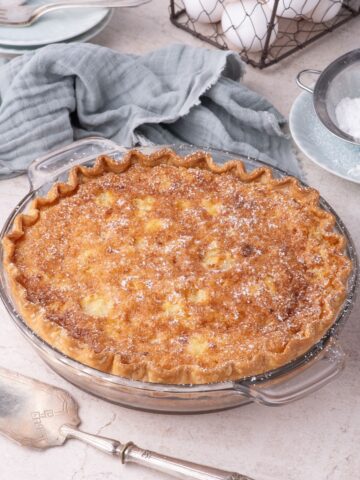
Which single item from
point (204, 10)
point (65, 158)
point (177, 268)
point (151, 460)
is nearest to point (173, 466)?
point (151, 460)

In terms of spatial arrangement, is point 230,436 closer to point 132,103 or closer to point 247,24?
point 132,103

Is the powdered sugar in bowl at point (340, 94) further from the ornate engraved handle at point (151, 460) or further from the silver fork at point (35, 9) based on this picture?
the ornate engraved handle at point (151, 460)

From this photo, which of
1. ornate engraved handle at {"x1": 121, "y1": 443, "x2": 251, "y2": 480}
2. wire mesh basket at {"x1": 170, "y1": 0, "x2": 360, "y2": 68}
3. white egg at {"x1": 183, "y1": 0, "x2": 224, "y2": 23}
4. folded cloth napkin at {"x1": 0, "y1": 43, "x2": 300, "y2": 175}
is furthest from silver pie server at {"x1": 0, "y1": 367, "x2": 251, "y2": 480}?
white egg at {"x1": 183, "y1": 0, "x2": 224, "y2": 23}

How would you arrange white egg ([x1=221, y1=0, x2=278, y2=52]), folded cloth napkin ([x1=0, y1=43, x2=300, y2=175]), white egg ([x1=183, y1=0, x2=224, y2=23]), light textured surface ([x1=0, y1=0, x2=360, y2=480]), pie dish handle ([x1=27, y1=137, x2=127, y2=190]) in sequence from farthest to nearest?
white egg ([x1=183, y1=0, x2=224, y2=23])
white egg ([x1=221, y1=0, x2=278, y2=52])
folded cloth napkin ([x1=0, y1=43, x2=300, y2=175])
pie dish handle ([x1=27, y1=137, x2=127, y2=190])
light textured surface ([x1=0, y1=0, x2=360, y2=480])

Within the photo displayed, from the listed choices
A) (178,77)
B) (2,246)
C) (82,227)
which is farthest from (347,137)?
(2,246)

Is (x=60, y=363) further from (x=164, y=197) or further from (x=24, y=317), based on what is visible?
(x=164, y=197)

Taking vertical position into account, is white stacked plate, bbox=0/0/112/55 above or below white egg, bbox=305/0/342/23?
below

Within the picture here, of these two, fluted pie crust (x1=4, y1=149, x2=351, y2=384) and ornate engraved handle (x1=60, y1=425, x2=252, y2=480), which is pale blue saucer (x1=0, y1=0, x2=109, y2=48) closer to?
fluted pie crust (x1=4, y1=149, x2=351, y2=384)
